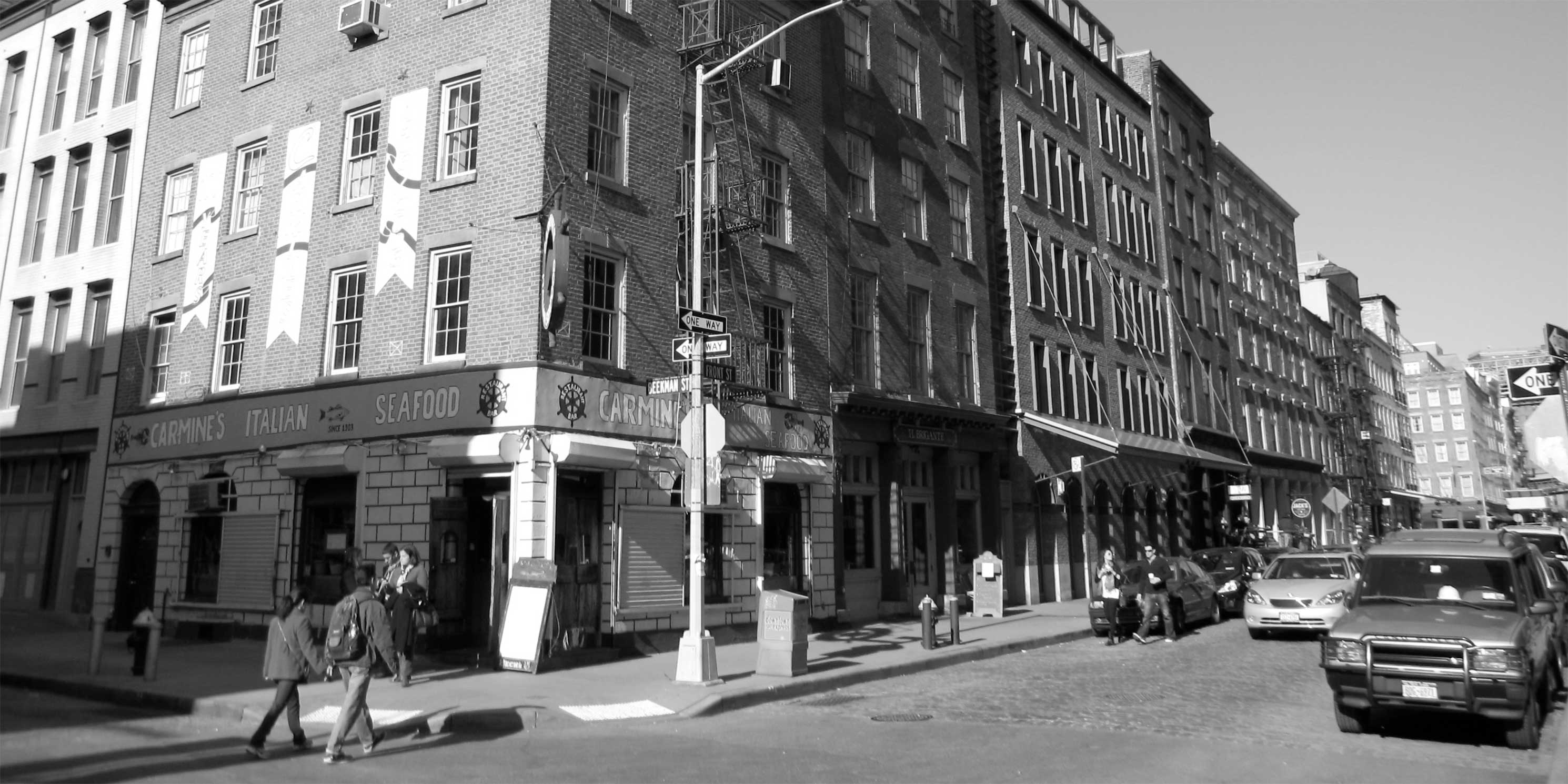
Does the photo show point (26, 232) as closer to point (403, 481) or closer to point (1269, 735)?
point (403, 481)

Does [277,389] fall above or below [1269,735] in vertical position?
above

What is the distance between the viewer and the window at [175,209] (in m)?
22.8

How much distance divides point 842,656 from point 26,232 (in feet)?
79.7

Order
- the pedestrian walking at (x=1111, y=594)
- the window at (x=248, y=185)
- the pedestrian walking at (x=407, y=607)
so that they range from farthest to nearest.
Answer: the window at (x=248, y=185)
the pedestrian walking at (x=1111, y=594)
the pedestrian walking at (x=407, y=607)

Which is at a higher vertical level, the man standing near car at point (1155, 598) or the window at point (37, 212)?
the window at point (37, 212)

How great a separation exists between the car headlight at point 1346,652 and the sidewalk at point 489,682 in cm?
664

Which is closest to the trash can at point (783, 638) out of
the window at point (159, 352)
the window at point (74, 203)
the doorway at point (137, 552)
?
the doorway at point (137, 552)

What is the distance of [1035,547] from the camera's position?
2923cm

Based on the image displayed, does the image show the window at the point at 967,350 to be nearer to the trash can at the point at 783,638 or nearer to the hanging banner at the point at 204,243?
the trash can at the point at 783,638

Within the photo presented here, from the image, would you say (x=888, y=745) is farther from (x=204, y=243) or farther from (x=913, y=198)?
(x=204, y=243)

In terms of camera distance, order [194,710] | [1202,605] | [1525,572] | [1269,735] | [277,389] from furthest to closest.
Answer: [1202,605] → [277,389] → [194,710] → [1525,572] → [1269,735]

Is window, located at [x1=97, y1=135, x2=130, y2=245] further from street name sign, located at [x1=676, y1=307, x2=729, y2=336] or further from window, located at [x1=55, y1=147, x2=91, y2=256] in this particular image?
street name sign, located at [x1=676, y1=307, x2=729, y2=336]

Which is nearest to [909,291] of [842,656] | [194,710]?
[842,656]

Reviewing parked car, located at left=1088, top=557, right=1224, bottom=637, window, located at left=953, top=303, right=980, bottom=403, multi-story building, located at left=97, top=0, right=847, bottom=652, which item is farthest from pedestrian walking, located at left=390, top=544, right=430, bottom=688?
window, located at left=953, top=303, right=980, bottom=403
